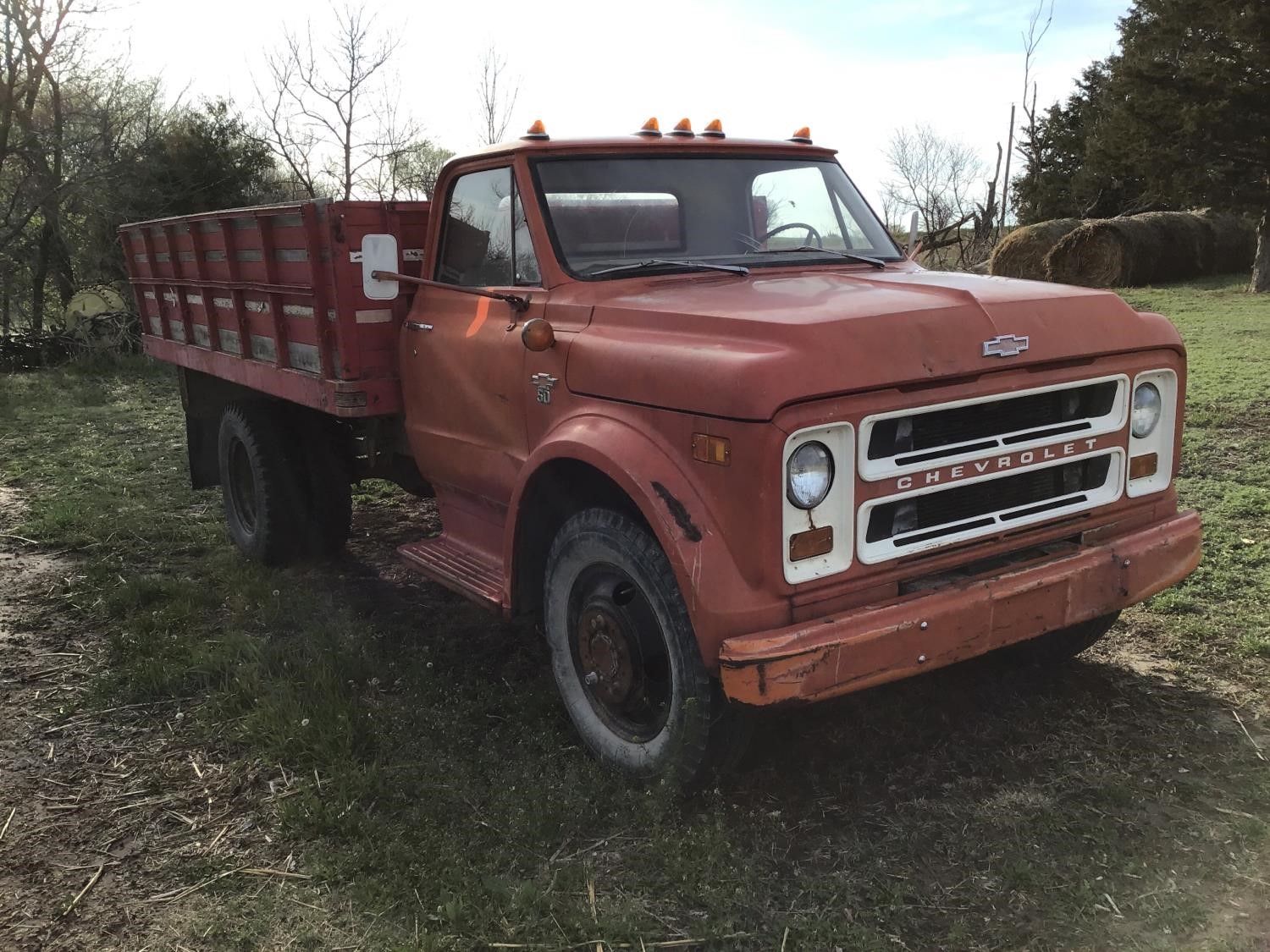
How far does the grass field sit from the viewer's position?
271 cm

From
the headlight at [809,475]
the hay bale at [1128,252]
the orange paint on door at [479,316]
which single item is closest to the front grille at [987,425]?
the headlight at [809,475]

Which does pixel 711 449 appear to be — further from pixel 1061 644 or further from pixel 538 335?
pixel 1061 644

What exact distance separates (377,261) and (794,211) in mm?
1691

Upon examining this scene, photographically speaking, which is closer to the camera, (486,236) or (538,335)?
(538,335)

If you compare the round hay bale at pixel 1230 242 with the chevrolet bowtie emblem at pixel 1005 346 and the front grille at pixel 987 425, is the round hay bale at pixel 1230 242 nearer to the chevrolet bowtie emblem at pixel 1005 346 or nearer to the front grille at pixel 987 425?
the front grille at pixel 987 425

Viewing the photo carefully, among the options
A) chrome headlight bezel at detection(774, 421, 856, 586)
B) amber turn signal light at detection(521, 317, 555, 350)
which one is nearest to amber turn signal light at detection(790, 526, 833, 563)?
chrome headlight bezel at detection(774, 421, 856, 586)

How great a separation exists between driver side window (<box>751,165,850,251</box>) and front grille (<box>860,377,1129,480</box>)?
1.32 m

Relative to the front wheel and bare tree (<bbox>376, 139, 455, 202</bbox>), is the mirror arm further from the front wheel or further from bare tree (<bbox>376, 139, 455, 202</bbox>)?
bare tree (<bbox>376, 139, 455, 202</bbox>)

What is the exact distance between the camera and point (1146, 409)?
137 inches

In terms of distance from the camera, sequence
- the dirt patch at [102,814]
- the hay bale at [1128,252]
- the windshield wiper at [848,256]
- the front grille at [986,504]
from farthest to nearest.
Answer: the hay bale at [1128,252] < the windshield wiper at [848,256] < the front grille at [986,504] < the dirt patch at [102,814]

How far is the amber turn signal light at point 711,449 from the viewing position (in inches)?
109

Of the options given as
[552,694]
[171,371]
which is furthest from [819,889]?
[171,371]

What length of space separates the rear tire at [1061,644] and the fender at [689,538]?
1.64 metres

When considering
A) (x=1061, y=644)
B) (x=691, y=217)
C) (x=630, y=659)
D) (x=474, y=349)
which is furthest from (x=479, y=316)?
(x=1061, y=644)
